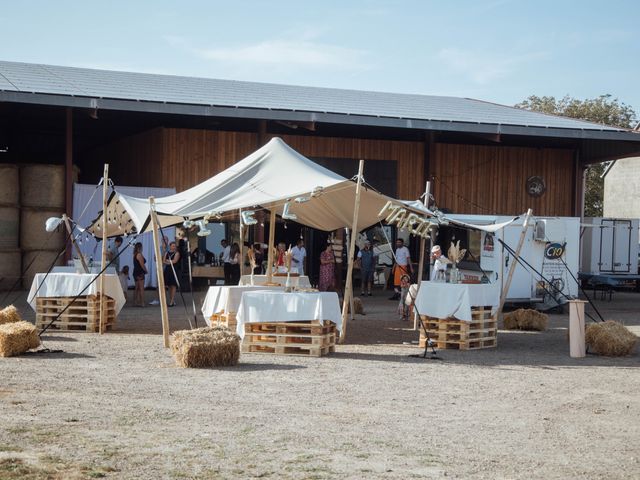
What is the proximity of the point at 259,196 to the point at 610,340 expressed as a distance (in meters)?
5.83

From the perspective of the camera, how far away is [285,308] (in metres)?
13.6

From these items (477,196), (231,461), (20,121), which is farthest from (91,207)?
(231,461)

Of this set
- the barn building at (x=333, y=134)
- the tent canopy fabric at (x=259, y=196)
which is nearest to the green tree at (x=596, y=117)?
the barn building at (x=333, y=134)

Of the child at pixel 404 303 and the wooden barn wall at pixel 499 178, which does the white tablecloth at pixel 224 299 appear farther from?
the wooden barn wall at pixel 499 178

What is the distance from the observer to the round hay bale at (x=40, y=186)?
2511 centimetres

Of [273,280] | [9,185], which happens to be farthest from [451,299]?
[9,185]

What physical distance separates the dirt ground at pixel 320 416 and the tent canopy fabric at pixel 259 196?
2256 millimetres

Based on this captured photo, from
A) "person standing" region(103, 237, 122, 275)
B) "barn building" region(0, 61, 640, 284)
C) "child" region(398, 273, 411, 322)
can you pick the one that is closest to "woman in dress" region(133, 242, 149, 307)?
"person standing" region(103, 237, 122, 275)

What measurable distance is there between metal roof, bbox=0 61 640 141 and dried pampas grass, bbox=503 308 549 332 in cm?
884

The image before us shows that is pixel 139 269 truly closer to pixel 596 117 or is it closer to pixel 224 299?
pixel 224 299

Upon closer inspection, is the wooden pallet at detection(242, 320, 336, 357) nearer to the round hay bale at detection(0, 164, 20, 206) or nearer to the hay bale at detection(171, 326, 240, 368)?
the hay bale at detection(171, 326, 240, 368)

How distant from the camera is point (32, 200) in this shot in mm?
25125

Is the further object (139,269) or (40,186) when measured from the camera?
(40,186)

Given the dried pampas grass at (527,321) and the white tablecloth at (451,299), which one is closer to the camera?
the white tablecloth at (451,299)
